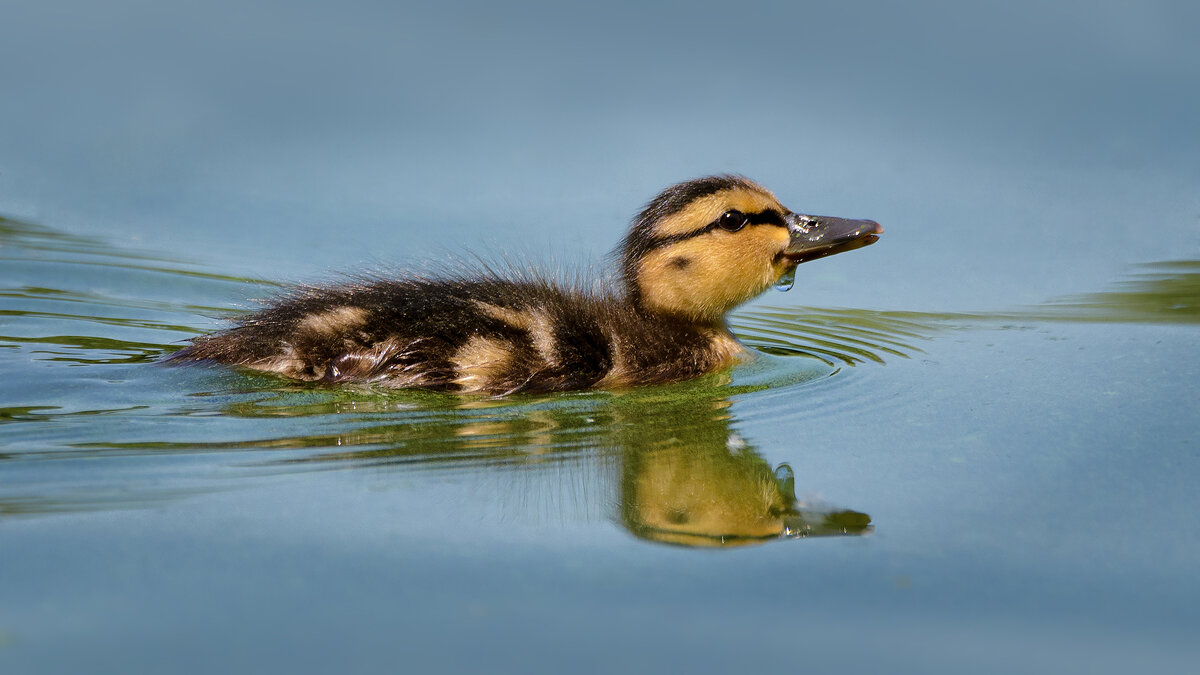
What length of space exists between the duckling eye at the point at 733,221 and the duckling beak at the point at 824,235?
0.45ft

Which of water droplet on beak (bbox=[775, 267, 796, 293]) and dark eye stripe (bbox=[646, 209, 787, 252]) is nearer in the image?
dark eye stripe (bbox=[646, 209, 787, 252])

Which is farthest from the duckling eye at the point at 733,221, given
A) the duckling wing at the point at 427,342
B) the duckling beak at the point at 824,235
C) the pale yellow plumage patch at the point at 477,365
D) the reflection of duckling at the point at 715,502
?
the reflection of duckling at the point at 715,502

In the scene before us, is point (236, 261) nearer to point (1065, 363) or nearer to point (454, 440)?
point (454, 440)

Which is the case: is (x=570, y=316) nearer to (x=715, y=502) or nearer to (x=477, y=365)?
(x=477, y=365)

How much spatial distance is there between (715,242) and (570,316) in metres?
0.53

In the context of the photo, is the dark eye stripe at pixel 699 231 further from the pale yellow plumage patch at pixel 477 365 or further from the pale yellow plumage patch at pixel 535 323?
the pale yellow plumage patch at pixel 477 365

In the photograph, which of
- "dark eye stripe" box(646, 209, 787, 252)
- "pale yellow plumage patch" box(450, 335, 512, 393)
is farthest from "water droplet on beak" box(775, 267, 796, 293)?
"pale yellow plumage patch" box(450, 335, 512, 393)

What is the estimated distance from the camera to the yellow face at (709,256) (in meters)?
4.07

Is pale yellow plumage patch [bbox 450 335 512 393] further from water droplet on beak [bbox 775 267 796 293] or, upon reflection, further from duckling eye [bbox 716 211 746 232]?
water droplet on beak [bbox 775 267 796 293]

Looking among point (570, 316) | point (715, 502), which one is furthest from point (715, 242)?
point (715, 502)

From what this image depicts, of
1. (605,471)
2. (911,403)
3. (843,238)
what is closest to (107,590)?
(605,471)

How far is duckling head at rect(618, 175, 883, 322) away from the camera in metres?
4.07

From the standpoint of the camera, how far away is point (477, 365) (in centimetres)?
362

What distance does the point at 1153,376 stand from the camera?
11.9ft
